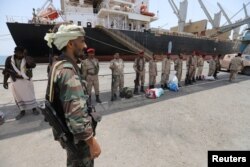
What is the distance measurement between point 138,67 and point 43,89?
152 inches

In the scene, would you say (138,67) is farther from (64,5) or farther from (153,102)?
(64,5)

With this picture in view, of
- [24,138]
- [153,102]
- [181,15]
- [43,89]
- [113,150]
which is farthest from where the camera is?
[181,15]

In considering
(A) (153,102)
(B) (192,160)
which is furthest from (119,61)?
(B) (192,160)

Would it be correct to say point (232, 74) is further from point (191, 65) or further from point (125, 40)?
point (125, 40)

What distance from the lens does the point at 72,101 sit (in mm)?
1158

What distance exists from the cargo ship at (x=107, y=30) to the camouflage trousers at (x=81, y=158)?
12.3 m

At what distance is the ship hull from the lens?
12.7 metres

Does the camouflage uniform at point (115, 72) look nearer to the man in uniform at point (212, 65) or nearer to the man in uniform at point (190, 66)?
the man in uniform at point (190, 66)

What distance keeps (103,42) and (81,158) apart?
14423 millimetres

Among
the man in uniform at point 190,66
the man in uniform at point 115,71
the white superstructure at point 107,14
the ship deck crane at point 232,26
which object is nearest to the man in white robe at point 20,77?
the man in uniform at point 115,71

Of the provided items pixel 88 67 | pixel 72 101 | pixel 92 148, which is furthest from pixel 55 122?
pixel 88 67

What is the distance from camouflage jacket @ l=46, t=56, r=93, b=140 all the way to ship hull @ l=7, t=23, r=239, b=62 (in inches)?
532

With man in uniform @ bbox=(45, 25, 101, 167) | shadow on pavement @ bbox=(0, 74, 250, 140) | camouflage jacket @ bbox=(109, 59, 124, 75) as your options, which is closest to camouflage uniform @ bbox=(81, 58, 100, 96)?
camouflage jacket @ bbox=(109, 59, 124, 75)

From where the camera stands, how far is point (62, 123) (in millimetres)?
1253
